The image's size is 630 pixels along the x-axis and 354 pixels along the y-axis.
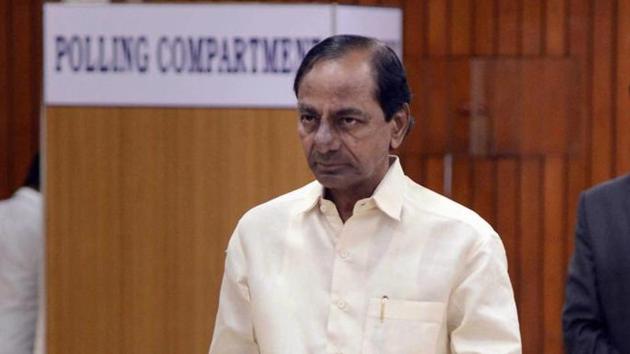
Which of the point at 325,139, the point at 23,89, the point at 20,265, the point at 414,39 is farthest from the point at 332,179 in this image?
the point at 23,89

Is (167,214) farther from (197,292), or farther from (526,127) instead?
(526,127)

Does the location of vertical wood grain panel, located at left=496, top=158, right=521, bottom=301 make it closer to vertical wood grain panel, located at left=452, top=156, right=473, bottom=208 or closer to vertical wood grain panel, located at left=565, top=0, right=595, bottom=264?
vertical wood grain panel, located at left=452, top=156, right=473, bottom=208

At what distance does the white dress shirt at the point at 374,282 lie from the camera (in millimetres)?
2098

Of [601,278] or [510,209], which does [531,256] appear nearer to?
[510,209]

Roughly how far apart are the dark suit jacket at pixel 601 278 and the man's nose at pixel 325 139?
1.30m

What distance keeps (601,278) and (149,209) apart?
1603 millimetres

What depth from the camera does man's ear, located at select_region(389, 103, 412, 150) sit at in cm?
220

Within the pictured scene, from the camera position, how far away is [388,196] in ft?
7.11

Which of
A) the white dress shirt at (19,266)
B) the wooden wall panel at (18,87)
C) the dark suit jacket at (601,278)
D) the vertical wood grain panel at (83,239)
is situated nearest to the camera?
the dark suit jacket at (601,278)

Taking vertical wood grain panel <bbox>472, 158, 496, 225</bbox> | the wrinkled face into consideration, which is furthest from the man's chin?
vertical wood grain panel <bbox>472, 158, 496, 225</bbox>

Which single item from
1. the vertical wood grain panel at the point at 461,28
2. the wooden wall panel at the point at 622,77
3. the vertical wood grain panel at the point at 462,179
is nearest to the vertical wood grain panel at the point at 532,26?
the vertical wood grain panel at the point at 461,28

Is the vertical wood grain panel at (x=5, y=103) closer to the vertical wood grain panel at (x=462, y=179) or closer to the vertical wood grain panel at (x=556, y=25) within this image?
the vertical wood grain panel at (x=462, y=179)

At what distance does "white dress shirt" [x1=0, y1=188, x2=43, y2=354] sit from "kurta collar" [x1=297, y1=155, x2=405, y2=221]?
2.78 meters

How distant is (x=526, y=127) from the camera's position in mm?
5953
